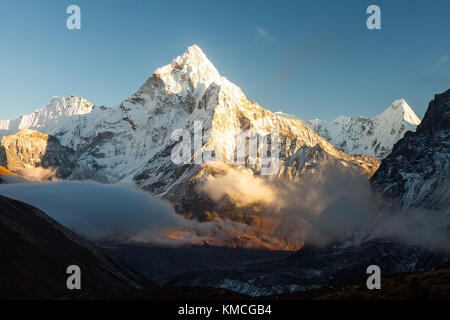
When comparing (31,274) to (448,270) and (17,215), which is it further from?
(448,270)
